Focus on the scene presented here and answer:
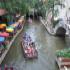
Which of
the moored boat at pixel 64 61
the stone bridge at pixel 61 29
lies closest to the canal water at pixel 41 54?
the stone bridge at pixel 61 29

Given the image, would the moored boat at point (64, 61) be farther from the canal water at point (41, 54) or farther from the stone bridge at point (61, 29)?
the stone bridge at point (61, 29)

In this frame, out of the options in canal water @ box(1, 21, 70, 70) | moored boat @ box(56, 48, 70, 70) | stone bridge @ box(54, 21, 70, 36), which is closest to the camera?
moored boat @ box(56, 48, 70, 70)

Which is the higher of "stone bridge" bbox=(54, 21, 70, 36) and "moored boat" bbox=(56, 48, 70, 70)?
"moored boat" bbox=(56, 48, 70, 70)

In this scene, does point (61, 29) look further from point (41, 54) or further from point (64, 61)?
point (64, 61)

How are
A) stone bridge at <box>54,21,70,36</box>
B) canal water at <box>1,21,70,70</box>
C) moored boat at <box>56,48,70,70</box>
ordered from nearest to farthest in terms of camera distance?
moored boat at <box>56,48,70,70</box> < canal water at <box>1,21,70,70</box> < stone bridge at <box>54,21,70,36</box>

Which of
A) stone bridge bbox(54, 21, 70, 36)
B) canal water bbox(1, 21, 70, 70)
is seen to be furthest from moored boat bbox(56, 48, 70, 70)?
stone bridge bbox(54, 21, 70, 36)

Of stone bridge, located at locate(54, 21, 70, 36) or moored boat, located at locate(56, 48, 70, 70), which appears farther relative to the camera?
stone bridge, located at locate(54, 21, 70, 36)

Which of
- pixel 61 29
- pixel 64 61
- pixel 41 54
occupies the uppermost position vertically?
pixel 64 61

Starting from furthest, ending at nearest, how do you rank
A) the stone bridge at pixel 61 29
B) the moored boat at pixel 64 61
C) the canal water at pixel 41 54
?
the stone bridge at pixel 61 29 < the canal water at pixel 41 54 < the moored boat at pixel 64 61

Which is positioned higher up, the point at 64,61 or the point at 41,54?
the point at 64,61

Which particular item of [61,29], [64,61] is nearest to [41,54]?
[64,61]

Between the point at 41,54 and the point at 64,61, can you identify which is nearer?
the point at 64,61

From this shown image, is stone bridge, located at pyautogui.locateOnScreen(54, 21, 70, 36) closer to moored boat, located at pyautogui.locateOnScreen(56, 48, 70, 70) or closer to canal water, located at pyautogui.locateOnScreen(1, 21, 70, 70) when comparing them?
canal water, located at pyautogui.locateOnScreen(1, 21, 70, 70)

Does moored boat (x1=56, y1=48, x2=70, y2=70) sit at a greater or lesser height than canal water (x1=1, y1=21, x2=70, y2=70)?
greater
